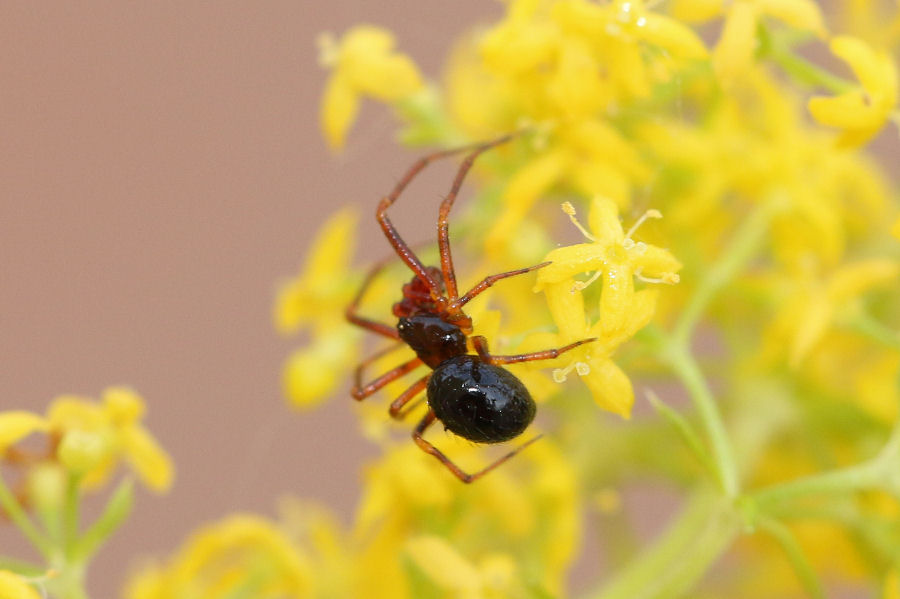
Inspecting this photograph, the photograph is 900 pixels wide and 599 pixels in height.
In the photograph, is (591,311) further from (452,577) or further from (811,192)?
(811,192)

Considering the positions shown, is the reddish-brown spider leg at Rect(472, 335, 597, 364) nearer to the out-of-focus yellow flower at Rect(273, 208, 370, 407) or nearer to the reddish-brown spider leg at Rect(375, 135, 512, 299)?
the reddish-brown spider leg at Rect(375, 135, 512, 299)

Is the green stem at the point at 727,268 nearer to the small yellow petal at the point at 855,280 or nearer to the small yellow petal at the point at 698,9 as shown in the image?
the small yellow petal at the point at 855,280

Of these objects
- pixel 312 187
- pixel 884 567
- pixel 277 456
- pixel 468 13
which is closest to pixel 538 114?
pixel 884 567

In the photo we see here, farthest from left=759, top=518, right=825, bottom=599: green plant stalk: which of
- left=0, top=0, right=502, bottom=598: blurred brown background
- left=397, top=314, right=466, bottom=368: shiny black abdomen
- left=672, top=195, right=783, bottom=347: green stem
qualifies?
left=0, top=0, right=502, bottom=598: blurred brown background

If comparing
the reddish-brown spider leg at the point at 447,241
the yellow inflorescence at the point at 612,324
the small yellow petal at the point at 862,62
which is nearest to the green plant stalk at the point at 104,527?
the yellow inflorescence at the point at 612,324

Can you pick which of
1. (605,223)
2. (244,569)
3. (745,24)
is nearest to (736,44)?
(745,24)

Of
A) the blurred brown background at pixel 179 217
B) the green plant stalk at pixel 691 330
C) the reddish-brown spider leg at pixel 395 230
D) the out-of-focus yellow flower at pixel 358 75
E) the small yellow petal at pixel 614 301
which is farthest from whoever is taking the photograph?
the blurred brown background at pixel 179 217
